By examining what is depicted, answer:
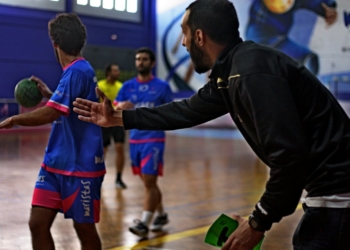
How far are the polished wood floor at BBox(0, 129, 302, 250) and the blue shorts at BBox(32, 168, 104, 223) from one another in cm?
159

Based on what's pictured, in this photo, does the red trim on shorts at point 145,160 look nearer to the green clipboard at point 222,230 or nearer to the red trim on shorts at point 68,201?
the red trim on shorts at point 68,201

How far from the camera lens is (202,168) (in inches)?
468

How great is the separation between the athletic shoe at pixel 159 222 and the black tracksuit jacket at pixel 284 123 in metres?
4.13

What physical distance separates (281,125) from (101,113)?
124cm

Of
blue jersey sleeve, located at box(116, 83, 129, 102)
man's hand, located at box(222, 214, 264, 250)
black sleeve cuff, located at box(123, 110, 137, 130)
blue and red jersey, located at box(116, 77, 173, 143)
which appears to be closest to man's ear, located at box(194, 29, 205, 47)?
black sleeve cuff, located at box(123, 110, 137, 130)

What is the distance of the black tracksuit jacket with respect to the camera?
2.23 metres

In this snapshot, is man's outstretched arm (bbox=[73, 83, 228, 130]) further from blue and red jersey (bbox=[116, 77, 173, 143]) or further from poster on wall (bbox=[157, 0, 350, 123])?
poster on wall (bbox=[157, 0, 350, 123])

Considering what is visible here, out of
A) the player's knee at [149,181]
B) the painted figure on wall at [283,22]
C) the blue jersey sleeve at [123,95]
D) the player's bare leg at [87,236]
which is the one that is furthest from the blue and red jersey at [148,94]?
the painted figure on wall at [283,22]

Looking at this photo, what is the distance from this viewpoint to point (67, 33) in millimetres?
4234

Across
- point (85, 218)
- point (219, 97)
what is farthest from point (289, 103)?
point (85, 218)

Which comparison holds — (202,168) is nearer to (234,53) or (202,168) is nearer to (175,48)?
(234,53)

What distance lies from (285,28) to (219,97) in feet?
64.6

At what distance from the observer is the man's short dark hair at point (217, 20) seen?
2.55m

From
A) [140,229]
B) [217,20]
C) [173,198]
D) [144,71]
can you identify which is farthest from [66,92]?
[173,198]
